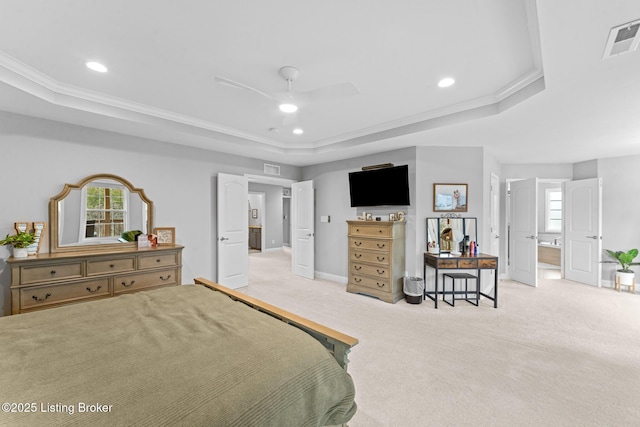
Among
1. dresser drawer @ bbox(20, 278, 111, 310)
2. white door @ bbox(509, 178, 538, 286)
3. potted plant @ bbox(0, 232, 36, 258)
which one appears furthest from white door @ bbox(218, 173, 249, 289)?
white door @ bbox(509, 178, 538, 286)

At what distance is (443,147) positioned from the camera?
4215 millimetres

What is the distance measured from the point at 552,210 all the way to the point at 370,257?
21.3 feet

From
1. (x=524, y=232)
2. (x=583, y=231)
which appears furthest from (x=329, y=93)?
(x=583, y=231)

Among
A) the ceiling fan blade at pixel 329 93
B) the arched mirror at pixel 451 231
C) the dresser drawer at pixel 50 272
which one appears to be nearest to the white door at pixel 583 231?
the arched mirror at pixel 451 231

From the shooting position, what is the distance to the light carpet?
6.09ft

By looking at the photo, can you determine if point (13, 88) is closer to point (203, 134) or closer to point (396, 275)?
point (203, 134)

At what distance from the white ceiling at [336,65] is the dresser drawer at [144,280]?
1795 mm

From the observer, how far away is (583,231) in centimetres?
520

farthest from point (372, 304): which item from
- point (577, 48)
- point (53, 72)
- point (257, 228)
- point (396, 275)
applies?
point (257, 228)

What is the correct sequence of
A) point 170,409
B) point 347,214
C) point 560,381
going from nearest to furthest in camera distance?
1. point 170,409
2. point 560,381
3. point 347,214

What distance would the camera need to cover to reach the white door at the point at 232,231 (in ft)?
14.8

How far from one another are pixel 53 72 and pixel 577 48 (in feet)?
13.2

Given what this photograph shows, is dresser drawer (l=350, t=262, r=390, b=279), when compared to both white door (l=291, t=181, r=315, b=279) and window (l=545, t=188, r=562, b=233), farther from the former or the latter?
window (l=545, t=188, r=562, b=233)

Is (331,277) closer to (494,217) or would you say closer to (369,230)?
(369,230)
